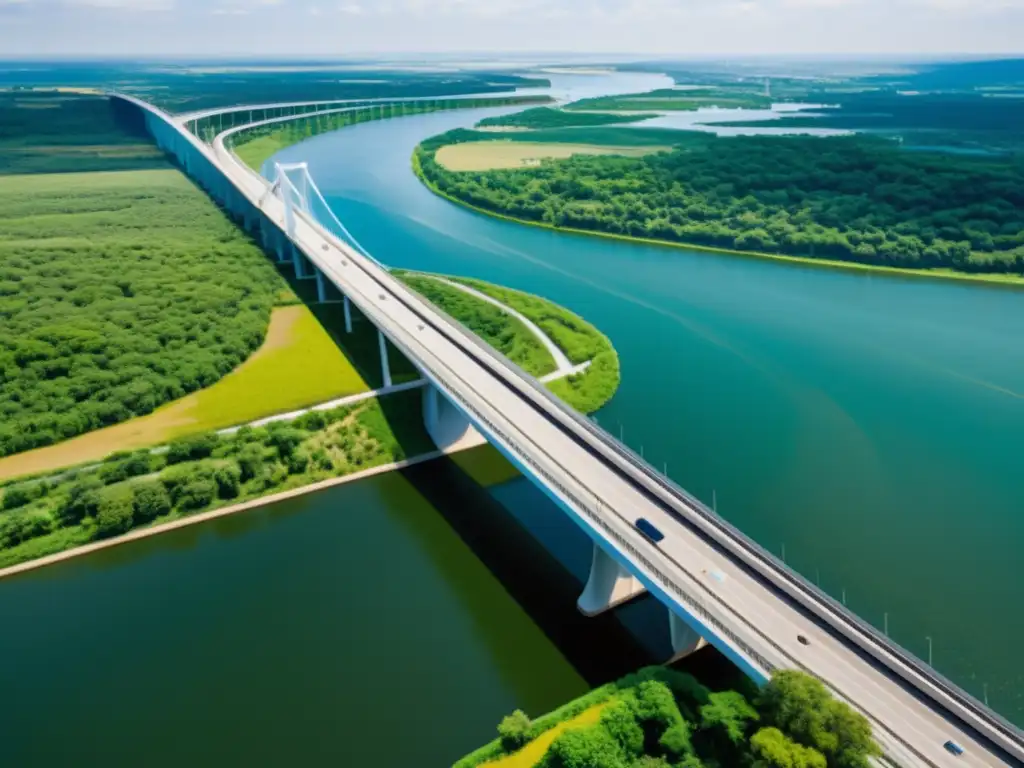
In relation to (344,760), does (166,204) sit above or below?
above

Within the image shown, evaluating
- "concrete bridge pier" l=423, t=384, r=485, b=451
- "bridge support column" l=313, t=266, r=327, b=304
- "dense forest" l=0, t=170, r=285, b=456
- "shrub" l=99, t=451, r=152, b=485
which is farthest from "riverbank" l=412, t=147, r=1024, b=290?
"shrub" l=99, t=451, r=152, b=485

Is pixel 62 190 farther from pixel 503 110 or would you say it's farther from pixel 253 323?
pixel 503 110

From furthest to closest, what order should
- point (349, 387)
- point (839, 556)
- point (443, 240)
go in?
point (443, 240) < point (349, 387) < point (839, 556)

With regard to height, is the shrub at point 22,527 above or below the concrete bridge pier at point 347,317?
below

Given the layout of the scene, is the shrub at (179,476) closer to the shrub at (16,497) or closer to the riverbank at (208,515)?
the riverbank at (208,515)

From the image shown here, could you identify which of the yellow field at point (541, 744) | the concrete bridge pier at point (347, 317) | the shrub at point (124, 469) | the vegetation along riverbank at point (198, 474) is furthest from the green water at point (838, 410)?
the shrub at point (124, 469)

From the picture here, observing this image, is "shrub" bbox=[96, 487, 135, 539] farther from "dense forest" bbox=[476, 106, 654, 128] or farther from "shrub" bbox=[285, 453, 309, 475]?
"dense forest" bbox=[476, 106, 654, 128]

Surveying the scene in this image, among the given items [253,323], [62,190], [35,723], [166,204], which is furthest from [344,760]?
[62,190]
